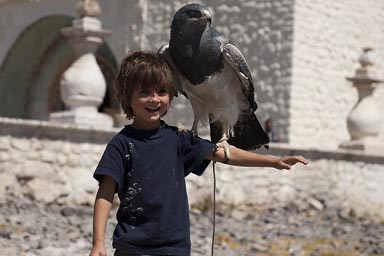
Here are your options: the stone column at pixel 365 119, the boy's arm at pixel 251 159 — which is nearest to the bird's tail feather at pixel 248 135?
the boy's arm at pixel 251 159

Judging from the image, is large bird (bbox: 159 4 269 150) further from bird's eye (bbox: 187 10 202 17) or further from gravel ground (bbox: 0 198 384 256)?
gravel ground (bbox: 0 198 384 256)

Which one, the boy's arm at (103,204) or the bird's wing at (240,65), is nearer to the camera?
the boy's arm at (103,204)

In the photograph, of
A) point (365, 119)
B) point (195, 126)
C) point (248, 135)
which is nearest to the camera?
point (195, 126)

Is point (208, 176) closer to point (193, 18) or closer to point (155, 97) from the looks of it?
point (193, 18)

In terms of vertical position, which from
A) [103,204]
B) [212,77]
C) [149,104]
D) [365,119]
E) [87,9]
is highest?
[87,9]

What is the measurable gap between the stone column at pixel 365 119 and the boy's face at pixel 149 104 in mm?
9348

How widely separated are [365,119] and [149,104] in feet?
31.2

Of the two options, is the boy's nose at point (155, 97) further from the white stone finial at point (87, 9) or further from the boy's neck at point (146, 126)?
the white stone finial at point (87, 9)

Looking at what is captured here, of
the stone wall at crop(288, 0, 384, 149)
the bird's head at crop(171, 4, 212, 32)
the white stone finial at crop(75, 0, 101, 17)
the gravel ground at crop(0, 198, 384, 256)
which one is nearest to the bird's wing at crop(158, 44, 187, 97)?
the bird's head at crop(171, 4, 212, 32)

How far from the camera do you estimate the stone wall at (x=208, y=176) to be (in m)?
11.1

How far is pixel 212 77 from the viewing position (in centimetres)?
482

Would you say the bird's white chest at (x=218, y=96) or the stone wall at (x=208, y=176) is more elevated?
the bird's white chest at (x=218, y=96)

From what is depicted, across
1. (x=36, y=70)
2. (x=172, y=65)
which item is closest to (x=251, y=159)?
(x=172, y=65)

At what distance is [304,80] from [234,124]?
1064 centimetres
